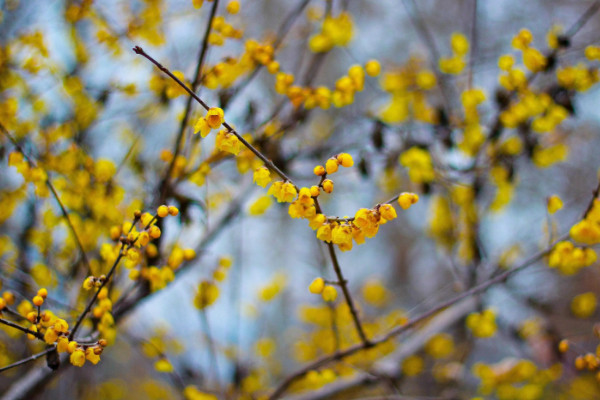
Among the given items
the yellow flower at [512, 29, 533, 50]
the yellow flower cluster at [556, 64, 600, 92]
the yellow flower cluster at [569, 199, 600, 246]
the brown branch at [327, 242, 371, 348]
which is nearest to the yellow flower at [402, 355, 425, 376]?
the brown branch at [327, 242, 371, 348]

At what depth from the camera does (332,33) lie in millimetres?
2074

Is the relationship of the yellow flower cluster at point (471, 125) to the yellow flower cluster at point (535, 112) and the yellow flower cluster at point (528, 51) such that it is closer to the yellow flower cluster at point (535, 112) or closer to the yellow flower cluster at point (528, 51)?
the yellow flower cluster at point (535, 112)

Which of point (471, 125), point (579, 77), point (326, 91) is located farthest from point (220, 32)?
point (579, 77)

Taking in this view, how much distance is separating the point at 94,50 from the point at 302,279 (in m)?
5.67

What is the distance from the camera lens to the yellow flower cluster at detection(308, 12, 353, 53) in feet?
6.81

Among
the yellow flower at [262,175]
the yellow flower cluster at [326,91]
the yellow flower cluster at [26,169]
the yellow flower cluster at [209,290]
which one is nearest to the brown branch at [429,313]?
the yellow flower cluster at [209,290]

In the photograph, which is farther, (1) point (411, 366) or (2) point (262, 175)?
(1) point (411, 366)

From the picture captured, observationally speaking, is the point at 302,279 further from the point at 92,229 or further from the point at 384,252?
the point at 92,229

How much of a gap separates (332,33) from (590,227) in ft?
4.45

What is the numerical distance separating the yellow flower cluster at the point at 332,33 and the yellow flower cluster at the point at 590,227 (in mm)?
1301

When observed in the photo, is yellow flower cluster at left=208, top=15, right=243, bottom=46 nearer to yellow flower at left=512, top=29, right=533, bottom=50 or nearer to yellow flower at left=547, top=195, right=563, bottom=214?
yellow flower at left=512, top=29, right=533, bottom=50

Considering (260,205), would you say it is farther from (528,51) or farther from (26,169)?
(528,51)

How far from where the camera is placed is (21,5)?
8.91 feet

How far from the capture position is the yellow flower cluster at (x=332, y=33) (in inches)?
81.7
